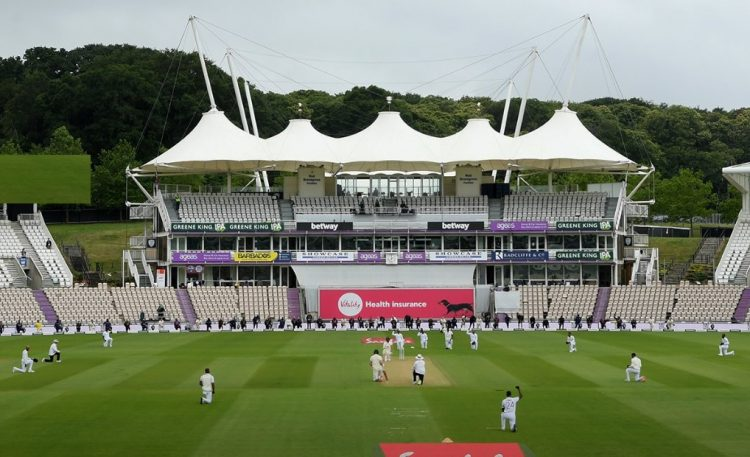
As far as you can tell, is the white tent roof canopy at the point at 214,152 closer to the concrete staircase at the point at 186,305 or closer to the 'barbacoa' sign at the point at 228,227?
the 'barbacoa' sign at the point at 228,227

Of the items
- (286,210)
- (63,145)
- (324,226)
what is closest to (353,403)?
(324,226)

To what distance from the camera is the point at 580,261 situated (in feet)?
303

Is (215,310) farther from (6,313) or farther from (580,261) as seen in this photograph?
(580,261)

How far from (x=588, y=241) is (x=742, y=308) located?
47.9ft

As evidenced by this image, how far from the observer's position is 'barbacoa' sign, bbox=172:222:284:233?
302 feet

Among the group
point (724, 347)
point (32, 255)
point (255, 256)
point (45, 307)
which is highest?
point (32, 255)

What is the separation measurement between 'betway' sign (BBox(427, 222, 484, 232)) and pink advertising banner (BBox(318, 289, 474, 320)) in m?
6.82

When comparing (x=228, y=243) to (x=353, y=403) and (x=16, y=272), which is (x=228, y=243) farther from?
(x=353, y=403)

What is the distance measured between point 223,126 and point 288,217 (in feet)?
32.7

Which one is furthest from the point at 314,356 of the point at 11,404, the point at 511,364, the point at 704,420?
the point at 704,420

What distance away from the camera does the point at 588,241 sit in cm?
9362

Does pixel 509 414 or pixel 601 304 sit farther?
pixel 601 304

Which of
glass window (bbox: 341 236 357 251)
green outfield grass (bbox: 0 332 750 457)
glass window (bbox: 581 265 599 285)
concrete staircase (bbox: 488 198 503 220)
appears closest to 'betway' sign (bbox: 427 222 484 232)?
concrete staircase (bbox: 488 198 503 220)

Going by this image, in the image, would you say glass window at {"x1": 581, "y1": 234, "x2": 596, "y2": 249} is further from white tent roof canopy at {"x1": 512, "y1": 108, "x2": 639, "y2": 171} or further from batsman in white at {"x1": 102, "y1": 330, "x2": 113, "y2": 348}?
batsman in white at {"x1": 102, "y1": 330, "x2": 113, "y2": 348}
